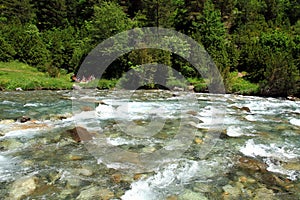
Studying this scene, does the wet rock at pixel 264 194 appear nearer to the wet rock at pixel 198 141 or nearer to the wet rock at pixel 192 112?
the wet rock at pixel 198 141

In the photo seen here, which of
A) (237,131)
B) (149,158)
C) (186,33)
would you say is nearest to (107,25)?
(186,33)

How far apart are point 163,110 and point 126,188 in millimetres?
8145

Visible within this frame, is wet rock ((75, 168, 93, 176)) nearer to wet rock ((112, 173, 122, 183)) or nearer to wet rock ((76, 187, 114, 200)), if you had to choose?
wet rock ((112, 173, 122, 183))


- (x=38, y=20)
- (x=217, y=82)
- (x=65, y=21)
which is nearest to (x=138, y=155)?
(x=217, y=82)

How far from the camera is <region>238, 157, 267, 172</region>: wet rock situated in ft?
19.6

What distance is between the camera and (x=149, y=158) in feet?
21.5

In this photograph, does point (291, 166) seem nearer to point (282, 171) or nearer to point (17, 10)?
point (282, 171)

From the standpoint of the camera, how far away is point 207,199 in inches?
185

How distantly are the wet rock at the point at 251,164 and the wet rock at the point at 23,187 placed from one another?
169 inches

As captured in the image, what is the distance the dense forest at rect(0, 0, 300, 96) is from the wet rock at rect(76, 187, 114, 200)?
17733mm

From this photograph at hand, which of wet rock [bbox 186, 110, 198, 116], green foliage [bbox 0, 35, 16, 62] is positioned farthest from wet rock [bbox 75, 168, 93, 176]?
green foliage [bbox 0, 35, 16, 62]

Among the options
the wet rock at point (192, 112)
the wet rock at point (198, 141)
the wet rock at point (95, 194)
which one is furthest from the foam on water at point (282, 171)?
the wet rock at point (192, 112)

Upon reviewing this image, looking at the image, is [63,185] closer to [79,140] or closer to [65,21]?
[79,140]

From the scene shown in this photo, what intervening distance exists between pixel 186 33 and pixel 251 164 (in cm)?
3341
